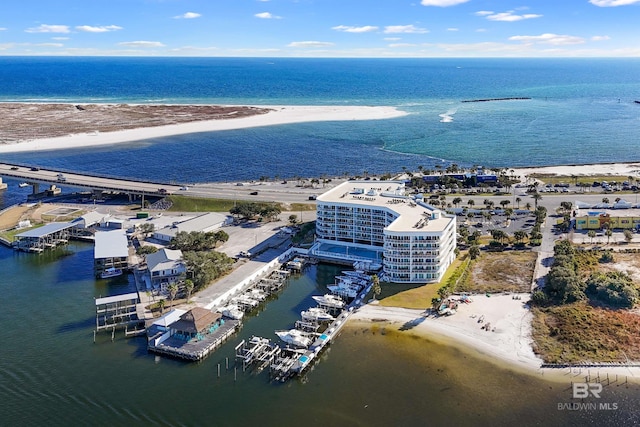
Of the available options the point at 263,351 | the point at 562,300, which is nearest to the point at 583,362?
the point at 562,300

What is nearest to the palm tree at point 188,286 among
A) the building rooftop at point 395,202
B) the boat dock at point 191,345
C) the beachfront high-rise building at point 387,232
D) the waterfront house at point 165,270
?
the waterfront house at point 165,270

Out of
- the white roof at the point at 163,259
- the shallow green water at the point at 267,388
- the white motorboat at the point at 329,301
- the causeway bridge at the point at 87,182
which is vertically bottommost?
the shallow green water at the point at 267,388

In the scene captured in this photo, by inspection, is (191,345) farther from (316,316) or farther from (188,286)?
(316,316)

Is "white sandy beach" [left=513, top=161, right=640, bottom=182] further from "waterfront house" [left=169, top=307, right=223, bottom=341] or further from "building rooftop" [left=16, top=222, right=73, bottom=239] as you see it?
"building rooftop" [left=16, top=222, right=73, bottom=239]

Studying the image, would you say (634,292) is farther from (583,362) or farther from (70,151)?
(70,151)

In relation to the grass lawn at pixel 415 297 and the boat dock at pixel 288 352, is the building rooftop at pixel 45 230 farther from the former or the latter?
the grass lawn at pixel 415 297

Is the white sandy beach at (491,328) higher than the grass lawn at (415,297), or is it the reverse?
the grass lawn at (415,297)

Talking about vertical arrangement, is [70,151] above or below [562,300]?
above

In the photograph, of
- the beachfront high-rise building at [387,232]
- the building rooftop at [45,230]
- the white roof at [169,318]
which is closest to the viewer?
the white roof at [169,318]
